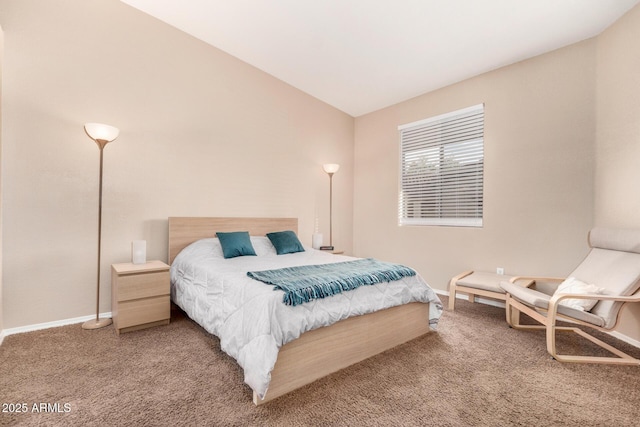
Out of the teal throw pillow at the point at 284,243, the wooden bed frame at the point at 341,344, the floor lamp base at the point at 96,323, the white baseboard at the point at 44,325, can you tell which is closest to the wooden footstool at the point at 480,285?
the wooden bed frame at the point at 341,344

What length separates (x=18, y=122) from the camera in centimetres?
265

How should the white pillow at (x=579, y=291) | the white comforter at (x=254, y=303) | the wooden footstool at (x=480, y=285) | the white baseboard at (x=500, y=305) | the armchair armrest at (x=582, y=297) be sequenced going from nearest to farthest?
the white comforter at (x=254, y=303) < the armchair armrest at (x=582, y=297) < the white pillow at (x=579, y=291) < the white baseboard at (x=500, y=305) < the wooden footstool at (x=480, y=285)

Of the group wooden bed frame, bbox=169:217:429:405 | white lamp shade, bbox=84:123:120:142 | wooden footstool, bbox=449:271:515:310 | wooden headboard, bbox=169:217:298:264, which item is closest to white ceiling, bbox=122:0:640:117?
white lamp shade, bbox=84:123:120:142

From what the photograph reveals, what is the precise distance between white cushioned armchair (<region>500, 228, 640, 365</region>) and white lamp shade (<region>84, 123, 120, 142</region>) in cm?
412

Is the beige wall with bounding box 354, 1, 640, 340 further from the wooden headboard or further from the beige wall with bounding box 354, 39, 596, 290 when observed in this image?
the wooden headboard

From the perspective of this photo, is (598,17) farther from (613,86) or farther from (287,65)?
(287,65)

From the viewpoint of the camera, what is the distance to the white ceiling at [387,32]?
2752 millimetres

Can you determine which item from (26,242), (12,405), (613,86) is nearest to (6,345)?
(26,242)

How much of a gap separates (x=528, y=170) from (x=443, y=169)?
105 centimetres

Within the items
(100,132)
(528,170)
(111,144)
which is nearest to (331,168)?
(528,170)

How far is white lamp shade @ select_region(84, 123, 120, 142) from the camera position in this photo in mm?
2746

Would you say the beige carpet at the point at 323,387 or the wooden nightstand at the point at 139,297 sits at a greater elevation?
the wooden nightstand at the point at 139,297

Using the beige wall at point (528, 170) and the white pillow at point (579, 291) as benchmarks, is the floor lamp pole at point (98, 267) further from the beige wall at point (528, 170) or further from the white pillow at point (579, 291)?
the white pillow at point (579, 291)

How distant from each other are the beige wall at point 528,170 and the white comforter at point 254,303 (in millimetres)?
1528
